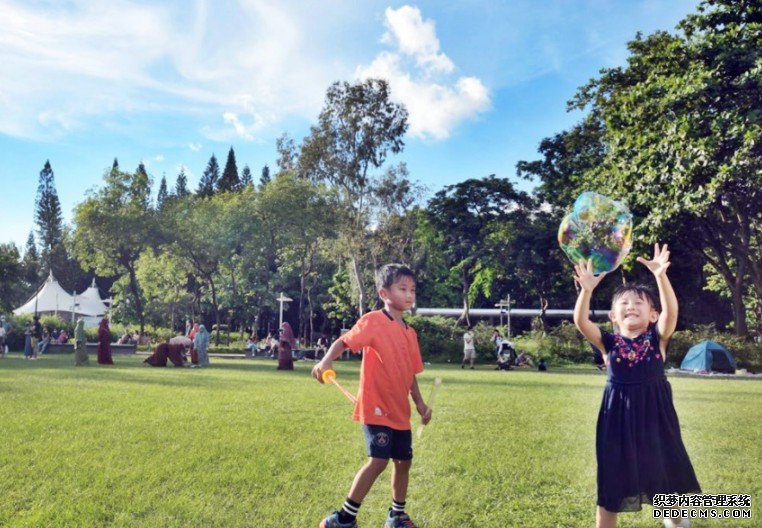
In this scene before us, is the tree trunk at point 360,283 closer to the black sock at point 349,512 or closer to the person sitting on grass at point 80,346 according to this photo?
the person sitting on grass at point 80,346

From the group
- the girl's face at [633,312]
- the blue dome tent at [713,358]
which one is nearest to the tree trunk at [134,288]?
the blue dome tent at [713,358]

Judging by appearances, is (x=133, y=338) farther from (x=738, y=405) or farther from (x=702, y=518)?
(x=702, y=518)

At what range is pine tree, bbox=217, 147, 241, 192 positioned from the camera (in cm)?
8862

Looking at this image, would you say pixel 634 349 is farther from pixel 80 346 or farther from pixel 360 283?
pixel 360 283

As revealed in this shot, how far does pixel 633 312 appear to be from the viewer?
4477mm

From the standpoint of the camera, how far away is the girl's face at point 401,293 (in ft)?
16.2

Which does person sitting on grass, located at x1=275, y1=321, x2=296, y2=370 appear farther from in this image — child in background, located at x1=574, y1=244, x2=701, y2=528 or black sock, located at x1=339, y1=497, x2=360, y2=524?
child in background, located at x1=574, y1=244, x2=701, y2=528

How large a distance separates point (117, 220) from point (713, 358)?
34211mm

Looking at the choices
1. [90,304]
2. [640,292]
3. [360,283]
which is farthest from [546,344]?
[90,304]

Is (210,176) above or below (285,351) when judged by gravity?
above

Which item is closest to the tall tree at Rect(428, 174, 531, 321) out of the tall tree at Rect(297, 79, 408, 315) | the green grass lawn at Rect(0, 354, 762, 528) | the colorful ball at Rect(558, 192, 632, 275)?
the tall tree at Rect(297, 79, 408, 315)

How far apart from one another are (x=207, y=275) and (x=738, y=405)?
127 ft

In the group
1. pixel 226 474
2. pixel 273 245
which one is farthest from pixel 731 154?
pixel 273 245

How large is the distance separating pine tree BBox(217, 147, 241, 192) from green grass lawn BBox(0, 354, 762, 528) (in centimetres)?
7807
